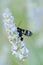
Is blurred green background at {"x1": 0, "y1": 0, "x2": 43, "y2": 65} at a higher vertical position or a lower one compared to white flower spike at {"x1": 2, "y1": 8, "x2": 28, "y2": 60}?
higher

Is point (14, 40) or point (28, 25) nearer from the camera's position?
point (14, 40)

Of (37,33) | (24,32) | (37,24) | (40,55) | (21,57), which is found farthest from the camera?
(37,24)

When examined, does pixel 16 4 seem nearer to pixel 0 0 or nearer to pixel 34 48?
pixel 0 0

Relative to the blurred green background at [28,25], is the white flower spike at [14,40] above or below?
below

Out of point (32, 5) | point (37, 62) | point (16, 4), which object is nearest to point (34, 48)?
point (37, 62)

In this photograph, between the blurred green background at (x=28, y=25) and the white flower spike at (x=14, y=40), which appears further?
the blurred green background at (x=28, y=25)

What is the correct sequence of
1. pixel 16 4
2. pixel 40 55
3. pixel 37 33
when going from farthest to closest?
1. pixel 16 4
2. pixel 37 33
3. pixel 40 55

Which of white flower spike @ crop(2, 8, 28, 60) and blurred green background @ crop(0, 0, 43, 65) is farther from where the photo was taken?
blurred green background @ crop(0, 0, 43, 65)

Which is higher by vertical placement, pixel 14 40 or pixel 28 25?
pixel 28 25
